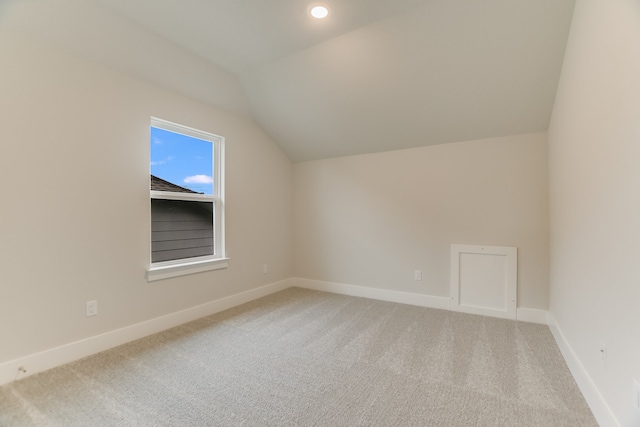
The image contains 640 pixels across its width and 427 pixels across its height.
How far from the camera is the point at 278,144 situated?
415 cm

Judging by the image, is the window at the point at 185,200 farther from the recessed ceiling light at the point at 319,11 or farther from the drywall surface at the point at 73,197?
the recessed ceiling light at the point at 319,11

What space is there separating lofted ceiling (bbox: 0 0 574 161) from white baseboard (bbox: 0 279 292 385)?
A: 7.40 feet

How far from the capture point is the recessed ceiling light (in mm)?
2115

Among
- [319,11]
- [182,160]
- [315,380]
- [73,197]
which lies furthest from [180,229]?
[319,11]

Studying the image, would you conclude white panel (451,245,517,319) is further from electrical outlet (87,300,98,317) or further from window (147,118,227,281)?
electrical outlet (87,300,98,317)

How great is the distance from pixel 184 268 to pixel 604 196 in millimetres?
3292

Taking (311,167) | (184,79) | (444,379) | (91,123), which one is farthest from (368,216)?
(91,123)

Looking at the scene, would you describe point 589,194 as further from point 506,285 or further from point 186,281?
point 186,281

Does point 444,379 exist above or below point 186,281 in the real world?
below

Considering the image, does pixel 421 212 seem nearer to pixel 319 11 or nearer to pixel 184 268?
pixel 319 11

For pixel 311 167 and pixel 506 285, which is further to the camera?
pixel 311 167

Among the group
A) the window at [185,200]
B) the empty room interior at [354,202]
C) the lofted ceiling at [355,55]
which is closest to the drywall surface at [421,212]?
the empty room interior at [354,202]

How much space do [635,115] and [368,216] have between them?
2779 millimetres

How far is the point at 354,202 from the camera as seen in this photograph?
3936mm
